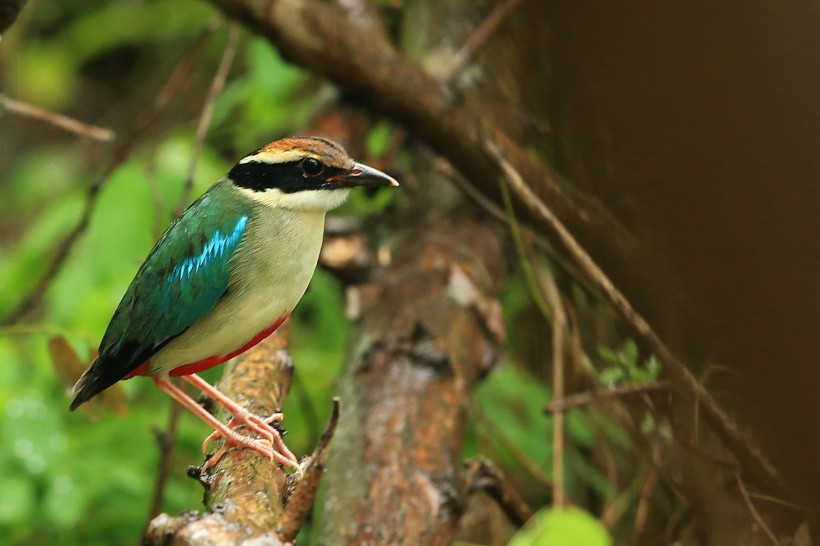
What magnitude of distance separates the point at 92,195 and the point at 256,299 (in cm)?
196

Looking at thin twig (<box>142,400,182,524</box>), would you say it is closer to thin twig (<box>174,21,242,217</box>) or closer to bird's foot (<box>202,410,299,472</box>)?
bird's foot (<box>202,410,299,472</box>)

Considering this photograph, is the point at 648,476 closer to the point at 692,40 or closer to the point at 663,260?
the point at 663,260

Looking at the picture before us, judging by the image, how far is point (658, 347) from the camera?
8.13ft

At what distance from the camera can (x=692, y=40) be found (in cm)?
112

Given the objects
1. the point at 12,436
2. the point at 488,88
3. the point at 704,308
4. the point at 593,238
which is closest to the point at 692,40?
the point at 704,308

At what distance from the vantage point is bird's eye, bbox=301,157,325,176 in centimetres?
291

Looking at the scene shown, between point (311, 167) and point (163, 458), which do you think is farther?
point (163, 458)

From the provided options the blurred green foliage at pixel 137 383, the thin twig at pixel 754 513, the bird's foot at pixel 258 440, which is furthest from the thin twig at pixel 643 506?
the bird's foot at pixel 258 440

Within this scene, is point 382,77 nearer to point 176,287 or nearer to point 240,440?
point 176,287

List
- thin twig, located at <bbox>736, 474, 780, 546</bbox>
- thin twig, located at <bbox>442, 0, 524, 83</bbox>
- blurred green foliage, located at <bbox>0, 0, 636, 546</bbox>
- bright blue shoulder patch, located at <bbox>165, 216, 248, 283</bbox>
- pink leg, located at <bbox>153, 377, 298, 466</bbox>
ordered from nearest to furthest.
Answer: thin twig, located at <bbox>736, 474, 780, 546</bbox> < pink leg, located at <bbox>153, 377, 298, 466</bbox> < bright blue shoulder patch, located at <bbox>165, 216, 248, 283</bbox> < blurred green foliage, located at <bbox>0, 0, 636, 546</bbox> < thin twig, located at <bbox>442, 0, 524, 83</bbox>

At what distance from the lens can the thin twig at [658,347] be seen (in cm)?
181

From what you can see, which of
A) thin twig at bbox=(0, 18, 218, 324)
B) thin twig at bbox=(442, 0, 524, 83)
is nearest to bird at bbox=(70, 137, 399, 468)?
thin twig at bbox=(0, 18, 218, 324)

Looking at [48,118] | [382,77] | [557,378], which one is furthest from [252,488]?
[382,77]

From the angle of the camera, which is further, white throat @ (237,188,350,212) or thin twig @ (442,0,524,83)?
thin twig @ (442,0,524,83)
